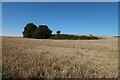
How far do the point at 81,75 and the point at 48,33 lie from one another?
5589cm

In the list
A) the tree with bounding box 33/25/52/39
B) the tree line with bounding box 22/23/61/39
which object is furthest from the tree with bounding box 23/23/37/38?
the tree with bounding box 33/25/52/39

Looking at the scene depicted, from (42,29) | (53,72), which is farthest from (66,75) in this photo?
(42,29)

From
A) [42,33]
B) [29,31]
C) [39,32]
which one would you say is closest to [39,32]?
[39,32]

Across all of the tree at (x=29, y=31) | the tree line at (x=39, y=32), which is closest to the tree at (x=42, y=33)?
the tree line at (x=39, y=32)

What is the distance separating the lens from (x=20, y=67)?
28.1 feet

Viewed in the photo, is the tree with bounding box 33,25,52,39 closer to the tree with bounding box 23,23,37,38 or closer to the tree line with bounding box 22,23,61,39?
the tree line with bounding box 22,23,61,39

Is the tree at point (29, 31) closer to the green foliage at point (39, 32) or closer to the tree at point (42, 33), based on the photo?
the green foliage at point (39, 32)

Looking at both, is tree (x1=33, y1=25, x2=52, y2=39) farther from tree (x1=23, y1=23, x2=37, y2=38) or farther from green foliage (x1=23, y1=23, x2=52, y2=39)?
tree (x1=23, y1=23, x2=37, y2=38)

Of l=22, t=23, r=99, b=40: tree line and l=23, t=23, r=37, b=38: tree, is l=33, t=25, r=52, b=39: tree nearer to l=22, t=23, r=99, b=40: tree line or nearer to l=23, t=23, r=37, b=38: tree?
l=22, t=23, r=99, b=40: tree line

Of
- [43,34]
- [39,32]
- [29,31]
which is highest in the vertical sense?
[29,31]

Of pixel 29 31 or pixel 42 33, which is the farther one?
pixel 29 31

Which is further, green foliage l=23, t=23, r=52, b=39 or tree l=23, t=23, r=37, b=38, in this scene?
tree l=23, t=23, r=37, b=38

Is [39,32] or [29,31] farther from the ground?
[29,31]

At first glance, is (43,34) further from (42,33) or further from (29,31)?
(29,31)
